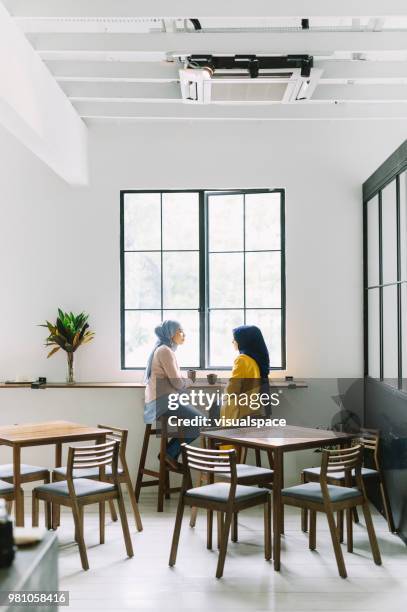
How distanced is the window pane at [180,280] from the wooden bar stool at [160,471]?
1.22 metres

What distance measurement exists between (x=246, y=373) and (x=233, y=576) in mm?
1852

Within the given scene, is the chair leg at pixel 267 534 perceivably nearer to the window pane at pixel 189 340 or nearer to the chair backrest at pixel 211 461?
the chair backrest at pixel 211 461

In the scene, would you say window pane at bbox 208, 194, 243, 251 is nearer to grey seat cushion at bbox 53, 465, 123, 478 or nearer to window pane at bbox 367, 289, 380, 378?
window pane at bbox 367, 289, 380, 378

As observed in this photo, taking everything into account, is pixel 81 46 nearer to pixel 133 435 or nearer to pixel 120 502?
pixel 120 502

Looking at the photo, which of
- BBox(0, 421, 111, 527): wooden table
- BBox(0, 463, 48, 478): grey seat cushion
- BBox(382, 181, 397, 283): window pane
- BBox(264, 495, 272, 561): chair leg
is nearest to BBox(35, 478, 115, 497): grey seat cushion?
BBox(0, 421, 111, 527): wooden table

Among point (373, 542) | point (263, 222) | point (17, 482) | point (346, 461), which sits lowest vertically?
point (373, 542)

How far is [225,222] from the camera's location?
7.14 meters

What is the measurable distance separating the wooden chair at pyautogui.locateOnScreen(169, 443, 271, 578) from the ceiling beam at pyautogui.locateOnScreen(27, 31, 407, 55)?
2.63 metres

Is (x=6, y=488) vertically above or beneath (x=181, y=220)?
beneath

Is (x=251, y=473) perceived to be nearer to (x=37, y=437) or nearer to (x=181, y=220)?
(x=37, y=437)

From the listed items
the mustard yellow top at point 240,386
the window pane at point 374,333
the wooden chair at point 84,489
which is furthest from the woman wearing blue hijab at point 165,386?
the window pane at point 374,333

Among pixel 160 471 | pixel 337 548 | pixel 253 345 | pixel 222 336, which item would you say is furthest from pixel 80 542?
pixel 222 336

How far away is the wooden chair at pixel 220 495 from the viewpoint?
14.5ft

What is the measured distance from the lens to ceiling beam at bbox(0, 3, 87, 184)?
444 cm
